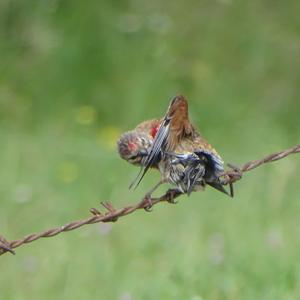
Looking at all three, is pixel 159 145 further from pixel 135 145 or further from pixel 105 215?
pixel 105 215

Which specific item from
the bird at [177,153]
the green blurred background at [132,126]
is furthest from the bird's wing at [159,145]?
the green blurred background at [132,126]

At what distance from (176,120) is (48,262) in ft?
6.98

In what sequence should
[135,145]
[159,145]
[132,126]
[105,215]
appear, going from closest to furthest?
1. [105,215]
2. [159,145]
3. [135,145]
4. [132,126]

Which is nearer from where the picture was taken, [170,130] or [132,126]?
[170,130]

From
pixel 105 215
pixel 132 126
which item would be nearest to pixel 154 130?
pixel 105 215

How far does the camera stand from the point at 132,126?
9867 mm

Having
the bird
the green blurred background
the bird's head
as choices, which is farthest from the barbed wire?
the green blurred background

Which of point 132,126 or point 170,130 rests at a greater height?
point 132,126

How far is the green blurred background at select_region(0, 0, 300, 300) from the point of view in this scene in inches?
240

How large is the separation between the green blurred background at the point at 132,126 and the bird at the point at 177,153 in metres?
1.06

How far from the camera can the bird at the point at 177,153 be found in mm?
4340

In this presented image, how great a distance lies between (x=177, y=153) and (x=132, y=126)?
17.9ft

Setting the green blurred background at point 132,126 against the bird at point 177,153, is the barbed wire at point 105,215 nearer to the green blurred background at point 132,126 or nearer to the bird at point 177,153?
the bird at point 177,153

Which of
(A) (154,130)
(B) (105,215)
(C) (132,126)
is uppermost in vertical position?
(C) (132,126)
